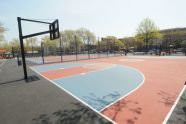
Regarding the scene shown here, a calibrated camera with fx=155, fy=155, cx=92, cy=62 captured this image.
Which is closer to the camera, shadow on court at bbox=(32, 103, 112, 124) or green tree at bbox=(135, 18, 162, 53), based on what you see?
shadow on court at bbox=(32, 103, 112, 124)

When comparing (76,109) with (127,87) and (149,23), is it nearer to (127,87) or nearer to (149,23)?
(127,87)

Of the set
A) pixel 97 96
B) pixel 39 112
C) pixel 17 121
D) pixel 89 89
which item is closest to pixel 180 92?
pixel 97 96

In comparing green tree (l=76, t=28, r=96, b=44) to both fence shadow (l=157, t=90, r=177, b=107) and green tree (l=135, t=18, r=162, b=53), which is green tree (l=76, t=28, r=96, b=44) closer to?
green tree (l=135, t=18, r=162, b=53)

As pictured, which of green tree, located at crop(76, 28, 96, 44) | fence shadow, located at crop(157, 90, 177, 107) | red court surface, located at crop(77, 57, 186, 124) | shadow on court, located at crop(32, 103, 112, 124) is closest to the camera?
shadow on court, located at crop(32, 103, 112, 124)

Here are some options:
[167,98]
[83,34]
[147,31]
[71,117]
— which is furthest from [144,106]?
[83,34]

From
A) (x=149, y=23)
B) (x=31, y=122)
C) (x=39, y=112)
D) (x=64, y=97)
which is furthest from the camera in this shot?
(x=149, y=23)

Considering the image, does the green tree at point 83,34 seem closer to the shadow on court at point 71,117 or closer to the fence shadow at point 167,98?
the fence shadow at point 167,98

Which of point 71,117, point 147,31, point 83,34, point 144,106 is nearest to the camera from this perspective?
point 71,117

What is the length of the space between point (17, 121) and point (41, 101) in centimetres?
183

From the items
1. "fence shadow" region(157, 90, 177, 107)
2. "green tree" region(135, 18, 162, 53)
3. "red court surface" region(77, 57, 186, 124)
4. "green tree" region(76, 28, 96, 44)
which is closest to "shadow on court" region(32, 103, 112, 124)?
"red court surface" region(77, 57, 186, 124)

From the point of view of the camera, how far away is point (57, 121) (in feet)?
15.8

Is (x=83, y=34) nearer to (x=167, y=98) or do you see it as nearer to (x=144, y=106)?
(x=167, y=98)

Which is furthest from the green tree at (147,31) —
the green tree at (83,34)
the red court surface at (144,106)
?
the red court surface at (144,106)

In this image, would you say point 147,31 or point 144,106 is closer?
point 144,106
